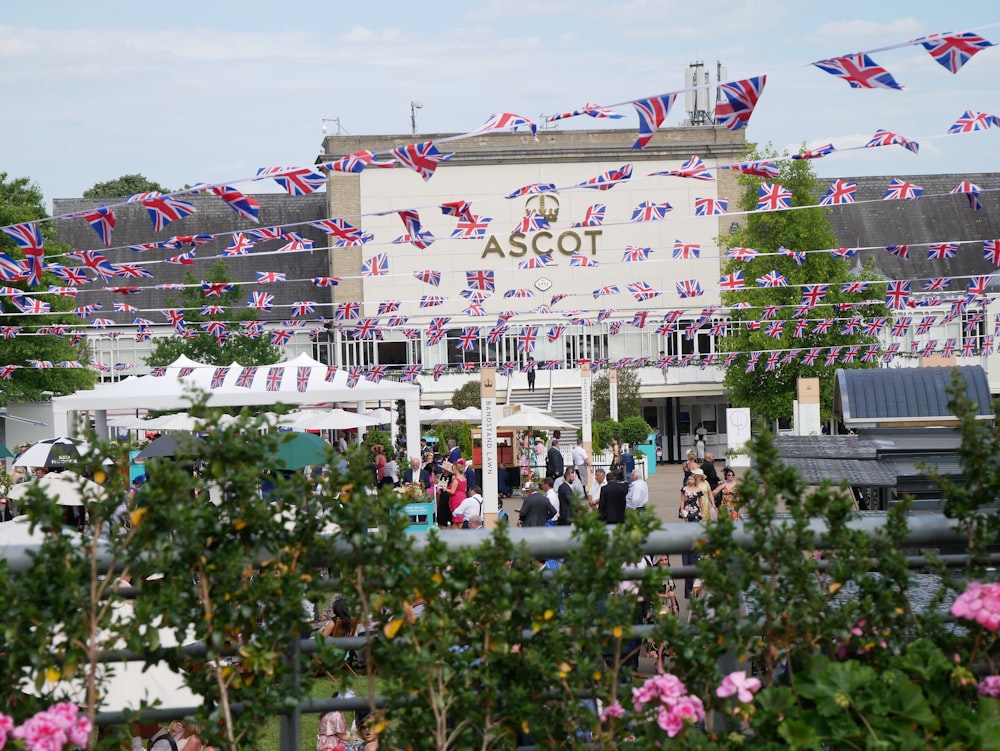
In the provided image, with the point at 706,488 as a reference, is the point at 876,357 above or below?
above

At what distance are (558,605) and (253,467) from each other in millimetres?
881

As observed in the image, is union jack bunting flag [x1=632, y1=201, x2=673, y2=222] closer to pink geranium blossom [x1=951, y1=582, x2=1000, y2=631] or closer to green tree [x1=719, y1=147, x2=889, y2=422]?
pink geranium blossom [x1=951, y1=582, x2=1000, y2=631]

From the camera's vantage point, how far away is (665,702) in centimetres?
310

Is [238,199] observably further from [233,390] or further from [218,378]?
[218,378]

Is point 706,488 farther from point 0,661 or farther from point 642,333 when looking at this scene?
point 642,333

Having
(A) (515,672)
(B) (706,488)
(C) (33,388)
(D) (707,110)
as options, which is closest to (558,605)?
(A) (515,672)

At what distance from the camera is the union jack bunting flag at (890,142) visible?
11.0 m

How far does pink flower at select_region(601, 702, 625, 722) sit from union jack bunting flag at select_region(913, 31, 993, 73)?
584cm

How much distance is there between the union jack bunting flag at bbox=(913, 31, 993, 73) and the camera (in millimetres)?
7812

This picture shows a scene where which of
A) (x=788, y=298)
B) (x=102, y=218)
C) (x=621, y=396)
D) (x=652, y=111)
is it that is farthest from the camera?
(x=621, y=396)

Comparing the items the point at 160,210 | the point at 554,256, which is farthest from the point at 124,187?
the point at 160,210

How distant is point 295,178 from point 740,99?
3.71 meters

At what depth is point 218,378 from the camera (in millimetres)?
19219

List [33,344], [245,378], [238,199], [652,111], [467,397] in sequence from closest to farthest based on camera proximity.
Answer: [652,111] < [238,199] < [245,378] < [33,344] < [467,397]
